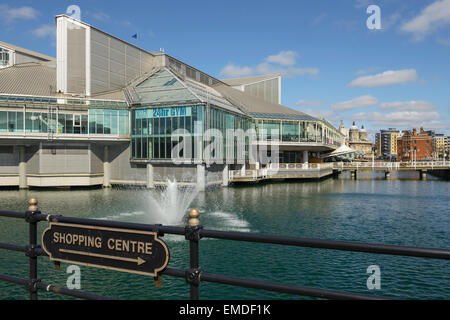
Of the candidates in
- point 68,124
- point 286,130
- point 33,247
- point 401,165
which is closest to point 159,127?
point 68,124

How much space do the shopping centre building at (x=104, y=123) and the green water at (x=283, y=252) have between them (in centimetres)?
1356

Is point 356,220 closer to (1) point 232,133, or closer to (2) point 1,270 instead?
(2) point 1,270

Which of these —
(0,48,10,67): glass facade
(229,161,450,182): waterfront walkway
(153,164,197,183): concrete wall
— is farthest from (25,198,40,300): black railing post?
(0,48,10,67): glass facade

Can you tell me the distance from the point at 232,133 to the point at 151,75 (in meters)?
16.4

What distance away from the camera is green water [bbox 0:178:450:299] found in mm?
12469

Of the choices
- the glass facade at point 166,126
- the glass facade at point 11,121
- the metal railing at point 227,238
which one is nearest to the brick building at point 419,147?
the glass facade at point 166,126

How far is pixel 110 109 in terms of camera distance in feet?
165

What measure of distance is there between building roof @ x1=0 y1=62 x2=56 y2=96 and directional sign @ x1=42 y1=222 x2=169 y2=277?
168 feet

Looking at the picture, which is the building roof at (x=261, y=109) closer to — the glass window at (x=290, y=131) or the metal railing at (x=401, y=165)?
the glass window at (x=290, y=131)

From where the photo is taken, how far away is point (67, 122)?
47875 mm

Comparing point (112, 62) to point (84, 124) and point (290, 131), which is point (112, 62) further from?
point (290, 131)

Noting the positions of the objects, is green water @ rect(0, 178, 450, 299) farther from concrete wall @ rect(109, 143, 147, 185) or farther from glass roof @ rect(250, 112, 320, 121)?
glass roof @ rect(250, 112, 320, 121)

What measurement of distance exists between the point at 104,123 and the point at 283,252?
40229mm
